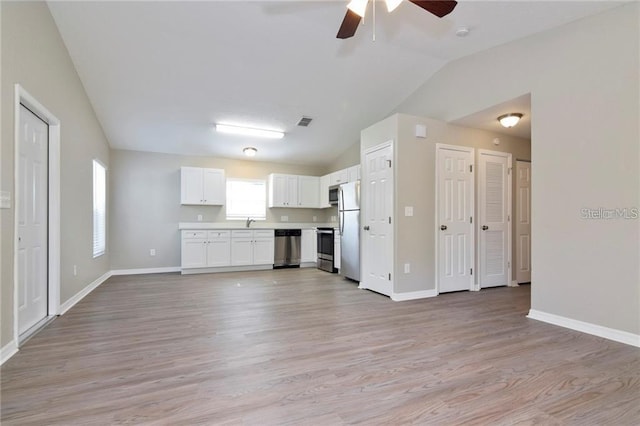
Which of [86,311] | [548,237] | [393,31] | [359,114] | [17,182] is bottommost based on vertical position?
[86,311]

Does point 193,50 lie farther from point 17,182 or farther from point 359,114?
point 359,114

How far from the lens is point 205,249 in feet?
20.3

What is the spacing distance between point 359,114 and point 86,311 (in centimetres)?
476

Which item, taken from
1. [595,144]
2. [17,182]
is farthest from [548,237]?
[17,182]

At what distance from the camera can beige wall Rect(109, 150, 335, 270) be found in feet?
20.1

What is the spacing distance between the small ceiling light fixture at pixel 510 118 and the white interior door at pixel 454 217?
57 centimetres

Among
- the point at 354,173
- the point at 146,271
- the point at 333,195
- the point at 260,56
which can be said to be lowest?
the point at 146,271

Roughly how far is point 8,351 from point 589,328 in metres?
4.75

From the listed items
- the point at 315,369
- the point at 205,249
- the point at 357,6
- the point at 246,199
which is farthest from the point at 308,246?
the point at 357,6

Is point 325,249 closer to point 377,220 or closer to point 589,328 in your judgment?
point 377,220

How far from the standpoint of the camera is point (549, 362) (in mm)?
2273

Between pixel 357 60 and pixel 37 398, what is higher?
pixel 357 60

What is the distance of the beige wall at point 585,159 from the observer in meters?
2.71

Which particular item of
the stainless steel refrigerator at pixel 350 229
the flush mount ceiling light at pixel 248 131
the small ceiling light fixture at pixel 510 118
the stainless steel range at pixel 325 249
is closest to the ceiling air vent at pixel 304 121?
the flush mount ceiling light at pixel 248 131
